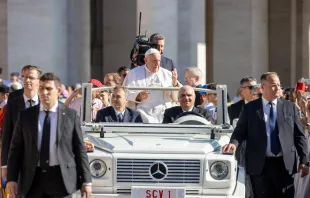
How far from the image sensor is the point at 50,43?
23.5 meters

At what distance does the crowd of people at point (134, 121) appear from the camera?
1005 cm

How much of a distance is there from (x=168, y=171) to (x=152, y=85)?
311 centimetres

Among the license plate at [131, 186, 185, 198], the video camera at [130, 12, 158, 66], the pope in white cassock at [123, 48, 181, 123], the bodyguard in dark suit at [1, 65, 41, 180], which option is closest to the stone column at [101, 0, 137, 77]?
the video camera at [130, 12, 158, 66]

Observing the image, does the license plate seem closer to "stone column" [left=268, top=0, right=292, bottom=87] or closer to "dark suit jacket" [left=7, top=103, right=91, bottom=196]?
"dark suit jacket" [left=7, top=103, right=91, bottom=196]

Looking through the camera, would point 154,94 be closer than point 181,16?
Yes

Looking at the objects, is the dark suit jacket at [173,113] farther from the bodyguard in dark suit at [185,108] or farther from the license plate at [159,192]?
the license plate at [159,192]

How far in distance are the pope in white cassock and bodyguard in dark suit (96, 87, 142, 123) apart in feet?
1.90

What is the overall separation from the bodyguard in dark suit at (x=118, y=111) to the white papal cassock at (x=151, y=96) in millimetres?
598

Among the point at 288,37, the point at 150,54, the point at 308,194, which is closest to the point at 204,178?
the point at 308,194

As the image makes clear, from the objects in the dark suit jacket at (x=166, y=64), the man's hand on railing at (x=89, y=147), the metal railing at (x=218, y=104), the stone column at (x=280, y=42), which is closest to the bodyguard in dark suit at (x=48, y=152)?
the man's hand on railing at (x=89, y=147)

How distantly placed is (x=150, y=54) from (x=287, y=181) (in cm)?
292

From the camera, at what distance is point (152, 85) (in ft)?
45.8

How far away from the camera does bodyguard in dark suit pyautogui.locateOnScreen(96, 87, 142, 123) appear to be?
12695mm

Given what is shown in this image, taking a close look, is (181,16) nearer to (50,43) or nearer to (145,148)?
(50,43)
